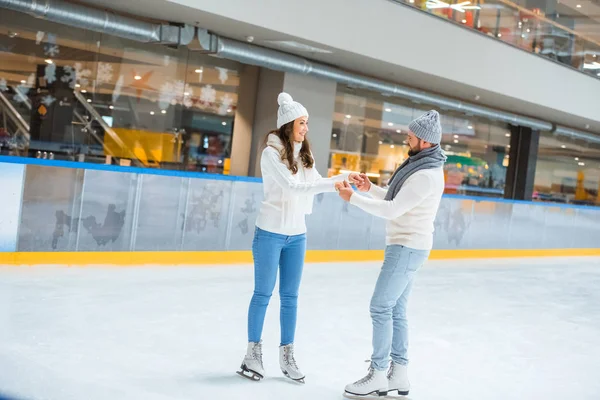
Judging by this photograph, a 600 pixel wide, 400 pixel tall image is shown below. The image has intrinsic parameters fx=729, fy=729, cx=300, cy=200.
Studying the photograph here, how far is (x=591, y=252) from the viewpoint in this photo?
16.8 meters

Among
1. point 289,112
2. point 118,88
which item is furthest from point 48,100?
point 289,112

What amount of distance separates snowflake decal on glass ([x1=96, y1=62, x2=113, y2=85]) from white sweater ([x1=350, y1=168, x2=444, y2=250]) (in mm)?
8246

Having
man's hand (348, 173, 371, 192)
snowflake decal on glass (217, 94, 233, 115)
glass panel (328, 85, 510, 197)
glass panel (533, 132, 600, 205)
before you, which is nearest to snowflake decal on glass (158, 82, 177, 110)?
snowflake decal on glass (217, 94, 233, 115)

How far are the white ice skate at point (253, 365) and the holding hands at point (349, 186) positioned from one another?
40.4 inches

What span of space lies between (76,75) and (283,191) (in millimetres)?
7845

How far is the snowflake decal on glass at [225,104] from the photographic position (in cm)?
1300

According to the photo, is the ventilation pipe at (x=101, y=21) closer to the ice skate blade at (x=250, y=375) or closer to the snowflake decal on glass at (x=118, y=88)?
the snowflake decal on glass at (x=118, y=88)

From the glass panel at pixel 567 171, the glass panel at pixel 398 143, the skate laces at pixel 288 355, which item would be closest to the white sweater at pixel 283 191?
the skate laces at pixel 288 355

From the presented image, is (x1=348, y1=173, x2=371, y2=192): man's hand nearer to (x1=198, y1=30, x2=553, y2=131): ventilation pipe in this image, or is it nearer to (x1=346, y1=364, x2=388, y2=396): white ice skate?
(x1=346, y1=364, x2=388, y2=396): white ice skate

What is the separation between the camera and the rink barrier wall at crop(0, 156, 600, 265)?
774 cm

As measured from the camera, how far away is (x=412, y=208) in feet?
12.7

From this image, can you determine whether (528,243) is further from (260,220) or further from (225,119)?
(260,220)

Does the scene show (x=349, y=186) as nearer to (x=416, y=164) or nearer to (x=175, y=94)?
(x=416, y=164)

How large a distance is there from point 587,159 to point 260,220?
2044 cm
